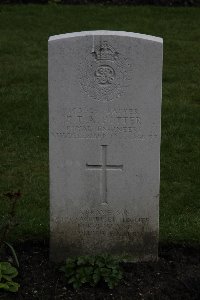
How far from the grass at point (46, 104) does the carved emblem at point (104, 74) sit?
1.30m

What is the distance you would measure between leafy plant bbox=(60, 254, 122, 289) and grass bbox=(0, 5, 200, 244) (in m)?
0.68

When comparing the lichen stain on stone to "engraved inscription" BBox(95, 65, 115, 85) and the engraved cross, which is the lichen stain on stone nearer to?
the engraved cross

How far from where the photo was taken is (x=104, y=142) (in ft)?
16.3

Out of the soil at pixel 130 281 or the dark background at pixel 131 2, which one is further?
the dark background at pixel 131 2

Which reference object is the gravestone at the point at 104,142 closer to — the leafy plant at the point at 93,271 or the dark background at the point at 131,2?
the leafy plant at the point at 93,271

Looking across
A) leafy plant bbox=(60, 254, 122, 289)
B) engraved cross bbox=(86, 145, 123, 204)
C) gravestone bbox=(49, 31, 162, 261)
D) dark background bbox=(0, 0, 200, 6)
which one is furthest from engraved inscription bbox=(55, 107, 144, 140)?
dark background bbox=(0, 0, 200, 6)

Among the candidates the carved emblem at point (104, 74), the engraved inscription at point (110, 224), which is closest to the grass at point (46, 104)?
the engraved inscription at point (110, 224)

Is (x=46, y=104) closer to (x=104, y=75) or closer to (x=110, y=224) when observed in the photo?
(x=110, y=224)

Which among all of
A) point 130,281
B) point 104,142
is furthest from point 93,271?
point 104,142

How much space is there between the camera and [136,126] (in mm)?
4938

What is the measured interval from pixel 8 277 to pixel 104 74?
1494mm

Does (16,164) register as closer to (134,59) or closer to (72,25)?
(134,59)

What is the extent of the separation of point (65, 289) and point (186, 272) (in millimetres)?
866

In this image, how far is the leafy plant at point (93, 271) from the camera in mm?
4875
